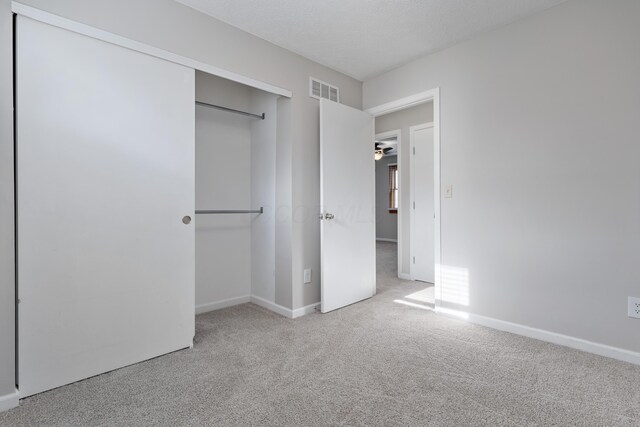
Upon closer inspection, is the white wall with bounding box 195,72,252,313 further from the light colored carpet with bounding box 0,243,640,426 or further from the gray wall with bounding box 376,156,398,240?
the gray wall with bounding box 376,156,398,240

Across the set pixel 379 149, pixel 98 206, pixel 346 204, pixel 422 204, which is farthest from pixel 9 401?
pixel 379 149

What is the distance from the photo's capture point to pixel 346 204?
10.5 ft

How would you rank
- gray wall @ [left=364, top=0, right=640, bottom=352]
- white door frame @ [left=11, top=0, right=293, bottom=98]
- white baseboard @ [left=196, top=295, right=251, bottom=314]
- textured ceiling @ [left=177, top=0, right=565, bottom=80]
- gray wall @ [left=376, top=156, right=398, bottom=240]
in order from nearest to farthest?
1. white door frame @ [left=11, top=0, right=293, bottom=98]
2. gray wall @ [left=364, top=0, right=640, bottom=352]
3. textured ceiling @ [left=177, top=0, right=565, bottom=80]
4. white baseboard @ [left=196, top=295, right=251, bottom=314]
5. gray wall @ [left=376, top=156, right=398, bottom=240]

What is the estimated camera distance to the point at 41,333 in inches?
66.5

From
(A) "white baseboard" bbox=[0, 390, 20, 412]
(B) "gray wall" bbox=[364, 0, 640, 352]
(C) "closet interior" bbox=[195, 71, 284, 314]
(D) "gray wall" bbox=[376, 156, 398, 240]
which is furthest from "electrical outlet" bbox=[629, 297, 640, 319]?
(D) "gray wall" bbox=[376, 156, 398, 240]

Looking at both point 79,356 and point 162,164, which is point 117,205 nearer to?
point 162,164

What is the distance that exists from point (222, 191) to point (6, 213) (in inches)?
67.0

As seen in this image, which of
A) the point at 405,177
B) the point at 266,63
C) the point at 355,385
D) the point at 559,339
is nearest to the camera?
the point at 355,385

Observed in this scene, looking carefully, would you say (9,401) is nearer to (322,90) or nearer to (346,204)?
(346,204)

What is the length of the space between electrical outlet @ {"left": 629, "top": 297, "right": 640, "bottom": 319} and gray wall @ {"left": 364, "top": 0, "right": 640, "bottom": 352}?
3 centimetres

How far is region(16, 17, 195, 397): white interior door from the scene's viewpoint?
5.47 ft

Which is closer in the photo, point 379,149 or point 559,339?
point 559,339

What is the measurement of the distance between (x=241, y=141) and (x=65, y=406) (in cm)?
248

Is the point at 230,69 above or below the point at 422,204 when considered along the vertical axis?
above
